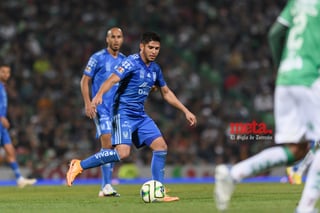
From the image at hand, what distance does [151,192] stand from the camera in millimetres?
9523

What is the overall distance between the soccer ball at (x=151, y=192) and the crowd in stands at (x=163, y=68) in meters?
9.48

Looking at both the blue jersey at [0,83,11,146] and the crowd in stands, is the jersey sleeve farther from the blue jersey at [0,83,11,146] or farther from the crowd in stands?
the crowd in stands

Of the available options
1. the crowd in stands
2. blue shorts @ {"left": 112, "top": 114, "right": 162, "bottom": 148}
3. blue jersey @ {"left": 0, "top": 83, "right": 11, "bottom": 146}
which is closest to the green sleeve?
blue shorts @ {"left": 112, "top": 114, "right": 162, "bottom": 148}

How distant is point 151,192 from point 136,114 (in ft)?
4.41

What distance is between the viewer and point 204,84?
71.5ft

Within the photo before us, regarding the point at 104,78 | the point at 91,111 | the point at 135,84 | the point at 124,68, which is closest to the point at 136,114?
the point at 135,84

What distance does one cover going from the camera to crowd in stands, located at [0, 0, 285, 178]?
19.5 m

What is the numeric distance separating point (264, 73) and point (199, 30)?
2409mm

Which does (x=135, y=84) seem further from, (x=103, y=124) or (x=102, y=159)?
(x=103, y=124)

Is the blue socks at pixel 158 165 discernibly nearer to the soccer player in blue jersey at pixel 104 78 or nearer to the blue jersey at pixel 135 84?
the blue jersey at pixel 135 84

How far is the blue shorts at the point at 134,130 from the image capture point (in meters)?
10.4

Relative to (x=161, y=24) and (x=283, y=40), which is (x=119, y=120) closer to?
(x=283, y=40)

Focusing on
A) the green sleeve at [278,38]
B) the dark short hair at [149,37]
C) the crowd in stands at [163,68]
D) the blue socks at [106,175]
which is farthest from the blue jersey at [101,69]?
the crowd in stands at [163,68]

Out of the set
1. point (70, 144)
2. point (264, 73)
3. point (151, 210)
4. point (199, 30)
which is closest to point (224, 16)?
point (199, 30)
